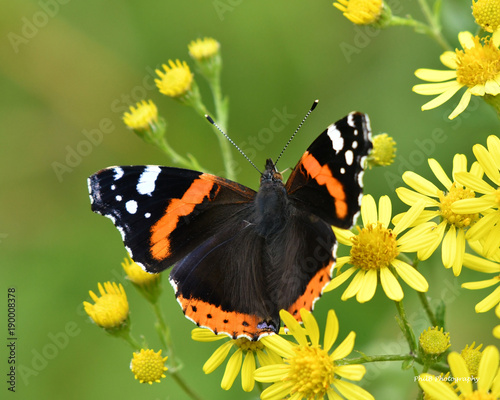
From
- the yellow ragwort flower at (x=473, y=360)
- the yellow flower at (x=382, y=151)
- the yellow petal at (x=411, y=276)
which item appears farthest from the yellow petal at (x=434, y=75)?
the yellow ragwort flower at (x=473, y=360)

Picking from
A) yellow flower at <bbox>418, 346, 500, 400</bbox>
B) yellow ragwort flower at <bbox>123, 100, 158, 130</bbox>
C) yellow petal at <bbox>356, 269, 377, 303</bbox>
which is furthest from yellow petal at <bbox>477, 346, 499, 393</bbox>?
yellow ragwort flower at <bbox>123, 100, 158, 130</bbox>

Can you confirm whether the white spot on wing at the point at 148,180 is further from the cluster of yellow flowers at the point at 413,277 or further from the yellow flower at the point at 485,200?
the yellow flower at the point at 485,200

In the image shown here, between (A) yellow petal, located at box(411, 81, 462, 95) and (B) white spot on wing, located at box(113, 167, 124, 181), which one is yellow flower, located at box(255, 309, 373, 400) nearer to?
(B) white spot on wing, located at box(113, 167, 124, 181)

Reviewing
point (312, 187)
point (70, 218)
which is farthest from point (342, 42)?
point (70, 218)

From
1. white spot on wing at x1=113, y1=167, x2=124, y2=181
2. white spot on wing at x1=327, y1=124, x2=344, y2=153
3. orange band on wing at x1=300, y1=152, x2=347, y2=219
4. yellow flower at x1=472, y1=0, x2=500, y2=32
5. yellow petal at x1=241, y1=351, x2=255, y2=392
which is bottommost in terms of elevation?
yellow petal at x1=241, y1=351, x2=255, y2=392

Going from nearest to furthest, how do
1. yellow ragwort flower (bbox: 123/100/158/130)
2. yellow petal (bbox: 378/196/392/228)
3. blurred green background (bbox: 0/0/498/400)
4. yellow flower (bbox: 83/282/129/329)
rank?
yellow petal (bbox: 378/196/392/228) < yellow flower (bbox: 83/282/129/329) < yellow ragwort flower (bbox: 123/100/158/130) < blurred green background (bbox: 0/0/498/400)
